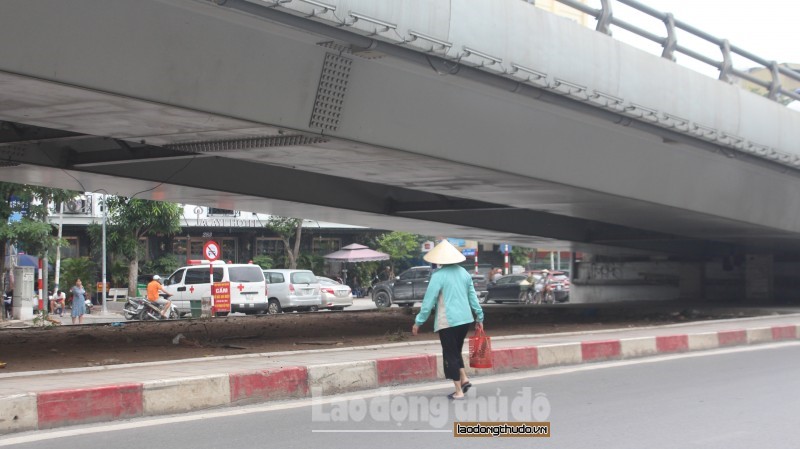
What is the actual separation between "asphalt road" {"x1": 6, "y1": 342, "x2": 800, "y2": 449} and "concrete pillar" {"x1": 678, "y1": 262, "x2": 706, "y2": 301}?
2296 centimetres

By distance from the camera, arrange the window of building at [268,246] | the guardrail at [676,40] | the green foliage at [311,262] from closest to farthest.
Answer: the guardrail at [676,40] < the green foliage at [311,262] < the window of building at [268,246]

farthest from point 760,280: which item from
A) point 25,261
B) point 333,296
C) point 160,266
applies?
point 25,261

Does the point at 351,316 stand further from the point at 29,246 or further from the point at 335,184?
the point at 29,246

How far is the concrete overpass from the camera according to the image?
1050 cm

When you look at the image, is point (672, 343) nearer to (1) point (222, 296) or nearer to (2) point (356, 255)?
(1) point (222, 296)

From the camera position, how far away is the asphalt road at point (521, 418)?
23.6 feet

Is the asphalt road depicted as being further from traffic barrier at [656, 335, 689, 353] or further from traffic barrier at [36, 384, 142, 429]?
traffic barrier at [656, 335, 689, 353]

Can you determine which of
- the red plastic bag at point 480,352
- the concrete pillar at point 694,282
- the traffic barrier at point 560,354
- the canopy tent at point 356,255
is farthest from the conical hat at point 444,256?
the canopy tent at point 356,255

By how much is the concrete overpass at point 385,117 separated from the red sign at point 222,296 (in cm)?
606

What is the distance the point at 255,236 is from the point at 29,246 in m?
24.0

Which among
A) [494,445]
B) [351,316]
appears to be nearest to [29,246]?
[351,316]

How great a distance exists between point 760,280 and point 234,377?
27.3m

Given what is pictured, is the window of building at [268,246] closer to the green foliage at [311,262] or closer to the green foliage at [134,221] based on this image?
the green foliage at [311,262]

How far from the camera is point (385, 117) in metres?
13.5
